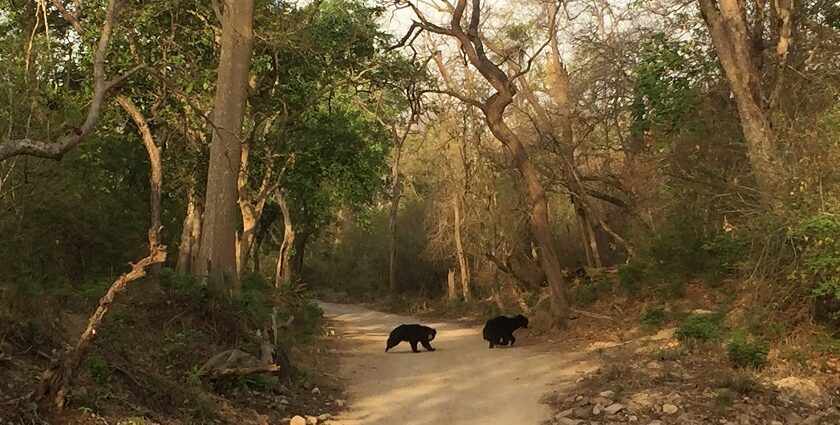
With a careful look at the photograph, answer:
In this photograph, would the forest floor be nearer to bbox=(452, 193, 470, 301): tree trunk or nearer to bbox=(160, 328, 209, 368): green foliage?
bbox=(160, 328, 209, 368): green foliage

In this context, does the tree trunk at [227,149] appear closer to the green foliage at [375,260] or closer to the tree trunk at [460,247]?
the tree trunk at [460,247]

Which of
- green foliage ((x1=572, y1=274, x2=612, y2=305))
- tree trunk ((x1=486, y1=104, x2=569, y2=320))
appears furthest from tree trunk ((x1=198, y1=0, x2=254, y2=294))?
green foliage ((x1=572, y1=274, x2=612, y2=305))

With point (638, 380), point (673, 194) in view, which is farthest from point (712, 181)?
point (638, 380)

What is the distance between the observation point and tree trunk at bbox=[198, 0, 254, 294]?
13391 mm

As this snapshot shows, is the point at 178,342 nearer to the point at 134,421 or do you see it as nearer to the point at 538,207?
the point at 134,421

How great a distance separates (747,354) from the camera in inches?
381

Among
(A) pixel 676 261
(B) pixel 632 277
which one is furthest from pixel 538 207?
(A) pixel 676 261

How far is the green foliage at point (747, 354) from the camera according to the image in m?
9.64

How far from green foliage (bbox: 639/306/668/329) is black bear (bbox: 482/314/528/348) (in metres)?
2.68

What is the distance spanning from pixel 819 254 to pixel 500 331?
24.1 feet

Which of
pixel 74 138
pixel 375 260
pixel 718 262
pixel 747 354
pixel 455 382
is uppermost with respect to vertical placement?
pixel 375 260

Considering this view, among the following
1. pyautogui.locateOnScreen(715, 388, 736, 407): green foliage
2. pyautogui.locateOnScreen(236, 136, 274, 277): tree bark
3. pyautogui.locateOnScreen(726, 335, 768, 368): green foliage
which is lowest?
pyautogui.locateOnScreen(715, 388, 736, 407): green foliage

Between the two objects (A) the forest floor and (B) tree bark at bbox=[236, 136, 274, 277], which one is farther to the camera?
(B) tree bark at bbox=[236, 136, 274, 277]

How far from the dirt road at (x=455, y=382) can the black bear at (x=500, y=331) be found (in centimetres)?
27
